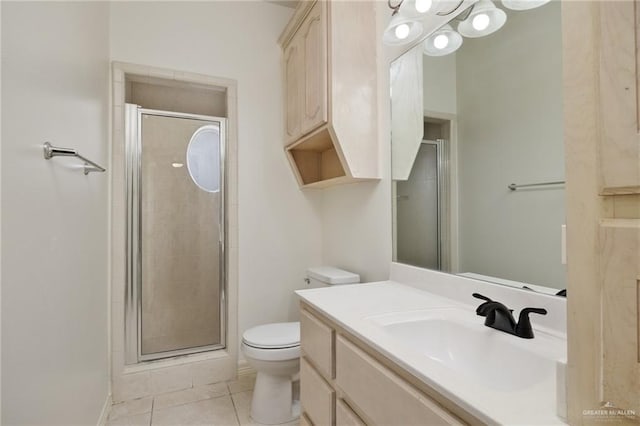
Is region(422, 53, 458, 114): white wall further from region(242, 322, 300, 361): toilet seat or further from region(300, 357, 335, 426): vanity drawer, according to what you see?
region(242, 322, 300, 361): toilet seat

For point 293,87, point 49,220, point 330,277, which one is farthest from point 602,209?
point 293,87

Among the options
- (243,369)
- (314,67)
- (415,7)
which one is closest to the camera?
(415,7)

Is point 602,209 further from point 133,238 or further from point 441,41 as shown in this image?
point 133,238

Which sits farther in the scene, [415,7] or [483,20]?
[415,7]

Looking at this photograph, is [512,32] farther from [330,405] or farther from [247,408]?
[247,408]

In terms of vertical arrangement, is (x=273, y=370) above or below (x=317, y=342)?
below

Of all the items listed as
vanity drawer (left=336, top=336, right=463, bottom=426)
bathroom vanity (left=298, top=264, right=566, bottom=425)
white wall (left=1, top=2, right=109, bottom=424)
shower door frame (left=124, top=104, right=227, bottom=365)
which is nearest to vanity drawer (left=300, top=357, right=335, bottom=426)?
bathroom vanity (left=298, top=264, right=566, bottom=425)

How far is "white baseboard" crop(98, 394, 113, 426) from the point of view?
1.75m

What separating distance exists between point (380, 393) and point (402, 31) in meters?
1.49

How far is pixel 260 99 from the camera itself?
246 cm

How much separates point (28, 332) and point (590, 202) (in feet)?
4.51

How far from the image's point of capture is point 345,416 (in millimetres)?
1054

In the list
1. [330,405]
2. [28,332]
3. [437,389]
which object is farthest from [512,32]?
[28,332]

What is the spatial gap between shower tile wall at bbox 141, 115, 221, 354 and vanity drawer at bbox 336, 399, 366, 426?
157cm
